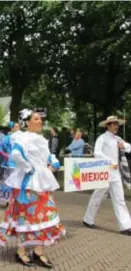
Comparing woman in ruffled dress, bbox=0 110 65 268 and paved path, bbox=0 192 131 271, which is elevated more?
woman in ruffled dress, bbox=0 110 65 268

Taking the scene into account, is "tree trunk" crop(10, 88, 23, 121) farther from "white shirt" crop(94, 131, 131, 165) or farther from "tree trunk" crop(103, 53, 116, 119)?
"white shirt" crop(94, 131, 131, 165)

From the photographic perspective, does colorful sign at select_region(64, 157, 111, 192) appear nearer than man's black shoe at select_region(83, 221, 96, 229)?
Yes

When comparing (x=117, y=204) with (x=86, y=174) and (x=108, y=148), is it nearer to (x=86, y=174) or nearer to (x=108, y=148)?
(x=86, y=174)

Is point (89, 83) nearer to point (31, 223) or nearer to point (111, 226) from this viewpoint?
point (111, 226)

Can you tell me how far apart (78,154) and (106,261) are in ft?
29.5

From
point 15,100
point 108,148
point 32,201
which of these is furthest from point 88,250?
point 15,100

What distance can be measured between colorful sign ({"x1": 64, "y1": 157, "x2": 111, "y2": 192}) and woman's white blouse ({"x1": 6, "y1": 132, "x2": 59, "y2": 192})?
6.62 ft

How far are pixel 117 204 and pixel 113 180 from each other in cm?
38

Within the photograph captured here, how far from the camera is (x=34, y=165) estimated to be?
5.95 metres

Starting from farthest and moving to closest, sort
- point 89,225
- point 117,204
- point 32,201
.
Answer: point 89,225 < point 117,204 < point 32,201

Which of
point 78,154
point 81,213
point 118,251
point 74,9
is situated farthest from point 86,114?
point 118,251

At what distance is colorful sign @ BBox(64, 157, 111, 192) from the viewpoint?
8.05 m

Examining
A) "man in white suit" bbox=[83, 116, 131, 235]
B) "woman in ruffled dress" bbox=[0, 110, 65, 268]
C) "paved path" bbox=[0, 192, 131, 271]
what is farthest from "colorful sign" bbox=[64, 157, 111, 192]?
"woman in ruffled dress" bbox=[0, 110, 65, 268]

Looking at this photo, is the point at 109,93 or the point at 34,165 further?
the point at 109,93
